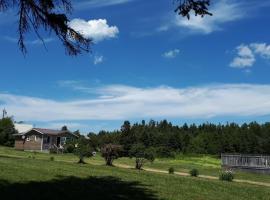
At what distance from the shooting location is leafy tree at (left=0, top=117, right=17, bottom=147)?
79625 mm

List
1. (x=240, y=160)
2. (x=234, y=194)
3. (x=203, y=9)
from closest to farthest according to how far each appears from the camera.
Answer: (x=203, y=9), (x=234, y=194), (x=240, y=160)

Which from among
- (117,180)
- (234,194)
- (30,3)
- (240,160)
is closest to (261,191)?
(234,194)

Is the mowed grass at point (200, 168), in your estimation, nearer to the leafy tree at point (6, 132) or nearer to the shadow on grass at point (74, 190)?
the shadow on grass at point (74, 190)

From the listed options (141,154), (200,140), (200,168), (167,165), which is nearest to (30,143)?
(200,140)

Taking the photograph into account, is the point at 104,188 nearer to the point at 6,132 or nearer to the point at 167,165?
the point at 167,165

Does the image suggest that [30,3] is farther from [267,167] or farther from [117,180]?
[267,167]

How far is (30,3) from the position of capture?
1338 centimetres

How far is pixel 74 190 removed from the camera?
15719 mm

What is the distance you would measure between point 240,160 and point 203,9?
2736cm

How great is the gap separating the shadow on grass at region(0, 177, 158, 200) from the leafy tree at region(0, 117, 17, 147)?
209 ft

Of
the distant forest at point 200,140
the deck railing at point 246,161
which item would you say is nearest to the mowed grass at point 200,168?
the deck railing at point 246,161

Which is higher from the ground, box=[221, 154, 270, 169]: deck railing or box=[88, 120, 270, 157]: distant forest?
box=[88, 120, 270, 157]: distant forest

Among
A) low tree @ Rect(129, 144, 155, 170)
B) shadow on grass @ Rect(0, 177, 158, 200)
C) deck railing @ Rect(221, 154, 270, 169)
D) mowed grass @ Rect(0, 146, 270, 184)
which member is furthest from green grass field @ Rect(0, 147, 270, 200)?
deck railing @ Rect(221, 154, 270, 169)

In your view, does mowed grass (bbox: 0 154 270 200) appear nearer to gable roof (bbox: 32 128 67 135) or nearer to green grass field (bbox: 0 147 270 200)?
green grass field (bbox: 0 147 270 200)
